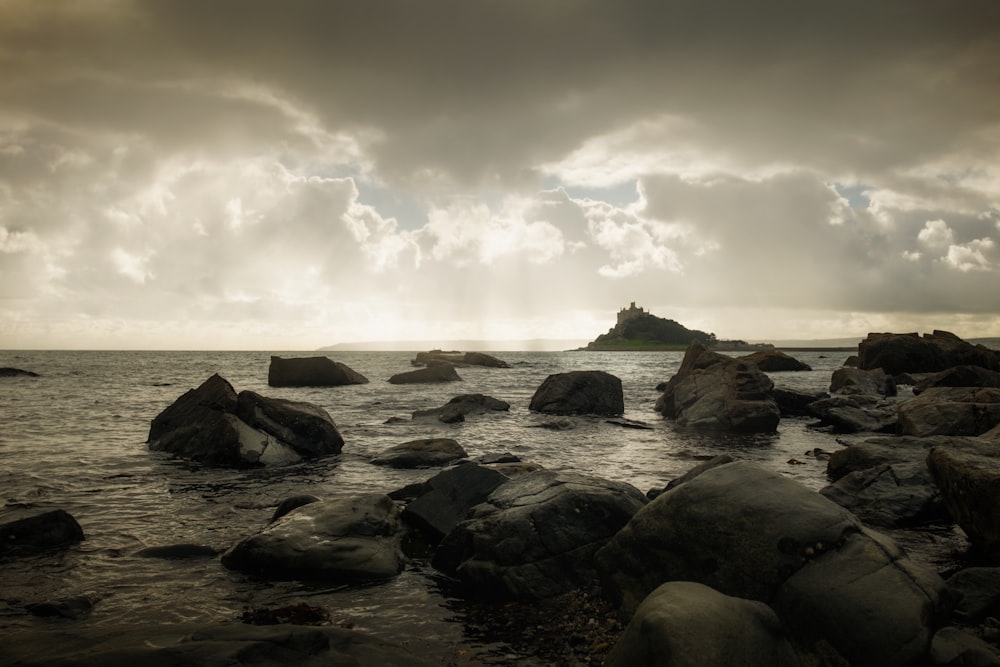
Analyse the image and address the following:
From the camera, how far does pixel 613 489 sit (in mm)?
8328

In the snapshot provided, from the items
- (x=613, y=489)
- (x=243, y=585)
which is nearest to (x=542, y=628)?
(x=613, y=489)

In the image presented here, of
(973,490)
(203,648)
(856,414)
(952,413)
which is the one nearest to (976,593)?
(973,490)

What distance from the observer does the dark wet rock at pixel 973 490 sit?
7.62 metres

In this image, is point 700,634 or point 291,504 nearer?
point 700,634

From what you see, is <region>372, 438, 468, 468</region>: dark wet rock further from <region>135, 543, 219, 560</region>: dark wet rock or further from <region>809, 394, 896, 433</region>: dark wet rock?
<region>809, 394, 896, 433</region>: dark wet rock

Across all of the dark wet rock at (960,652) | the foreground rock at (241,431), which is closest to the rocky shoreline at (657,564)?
the dark wet rock at (960,652)

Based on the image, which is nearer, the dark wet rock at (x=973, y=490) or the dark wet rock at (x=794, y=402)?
the dark wet rock at (x=973, y=490)

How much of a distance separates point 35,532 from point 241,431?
22.9 ft

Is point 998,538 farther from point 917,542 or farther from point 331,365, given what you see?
point 331,365

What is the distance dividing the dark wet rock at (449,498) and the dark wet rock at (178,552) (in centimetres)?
294

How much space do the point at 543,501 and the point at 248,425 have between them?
11.1 metres

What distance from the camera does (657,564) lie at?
20.6 feet

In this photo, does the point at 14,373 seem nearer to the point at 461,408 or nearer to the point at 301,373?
the point at 301,373

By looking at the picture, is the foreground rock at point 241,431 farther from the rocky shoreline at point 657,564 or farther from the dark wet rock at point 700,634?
the dark wet rock at point 700,634
